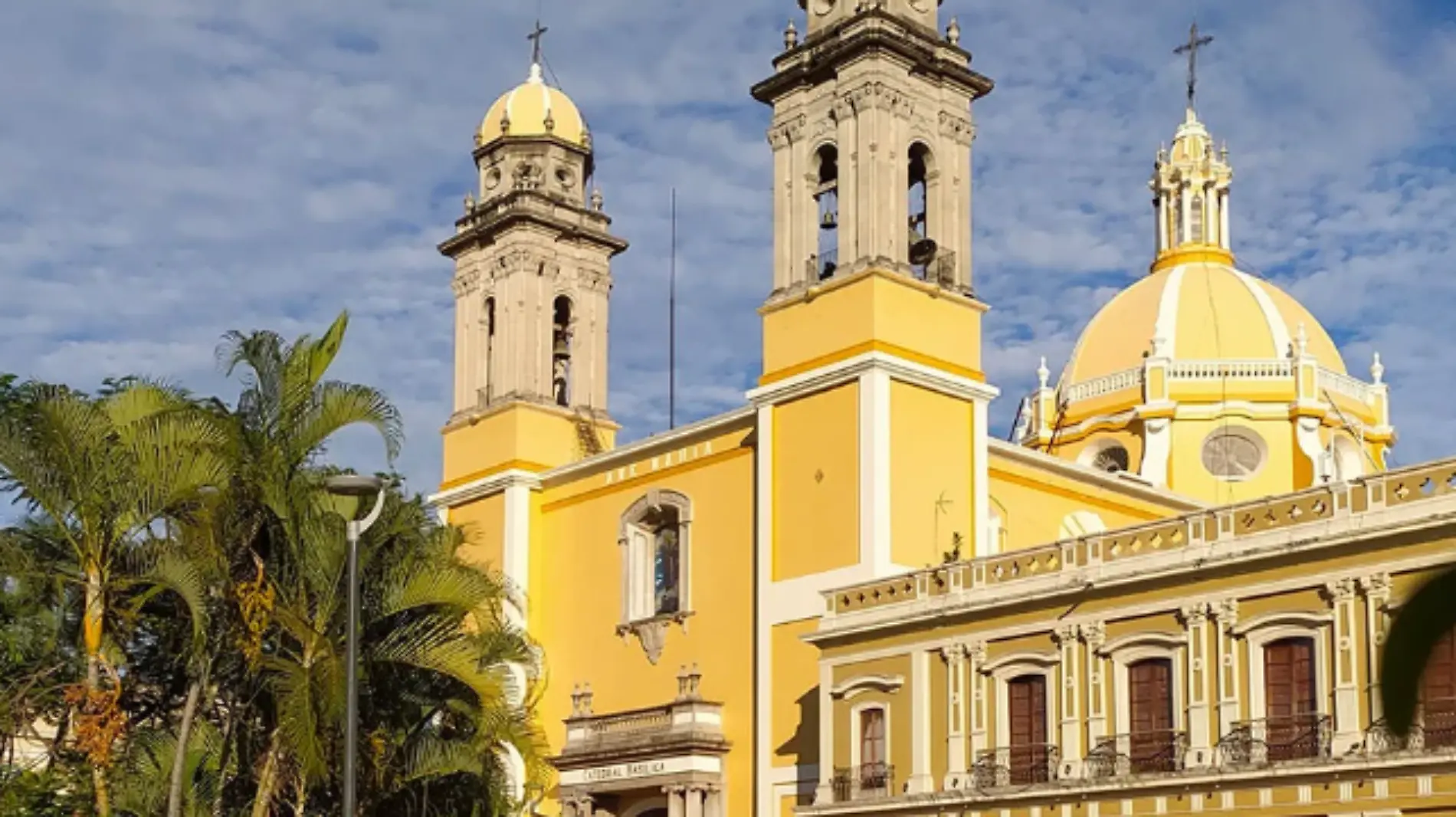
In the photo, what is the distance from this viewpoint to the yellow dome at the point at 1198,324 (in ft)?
139

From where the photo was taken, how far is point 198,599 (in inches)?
673

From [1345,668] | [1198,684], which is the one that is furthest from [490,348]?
[1345,668]

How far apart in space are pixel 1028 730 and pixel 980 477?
7296 mm

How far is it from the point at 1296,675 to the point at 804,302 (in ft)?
40.0

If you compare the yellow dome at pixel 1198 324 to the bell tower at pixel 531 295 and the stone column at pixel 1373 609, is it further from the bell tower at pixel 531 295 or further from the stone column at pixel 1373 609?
the stone column at pixel 1373 609

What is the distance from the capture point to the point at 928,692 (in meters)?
24.1

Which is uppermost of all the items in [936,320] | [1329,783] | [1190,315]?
[1190,315]

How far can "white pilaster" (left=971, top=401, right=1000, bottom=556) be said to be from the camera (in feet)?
96.5

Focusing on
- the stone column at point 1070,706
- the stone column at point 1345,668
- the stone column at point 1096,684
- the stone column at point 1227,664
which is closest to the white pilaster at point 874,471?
the stone column at point 1070,706

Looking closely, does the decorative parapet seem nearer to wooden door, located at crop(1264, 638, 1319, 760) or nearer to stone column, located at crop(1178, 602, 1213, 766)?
stone column, located at crop(1178, 602, 1213, 766)

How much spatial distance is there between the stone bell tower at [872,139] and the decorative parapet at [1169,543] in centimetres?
672

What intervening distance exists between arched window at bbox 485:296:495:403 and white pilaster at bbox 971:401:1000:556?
10.9 meters

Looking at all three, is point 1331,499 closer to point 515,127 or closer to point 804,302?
point 804,302

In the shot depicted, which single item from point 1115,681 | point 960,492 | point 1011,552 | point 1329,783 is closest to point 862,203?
point 960,492
